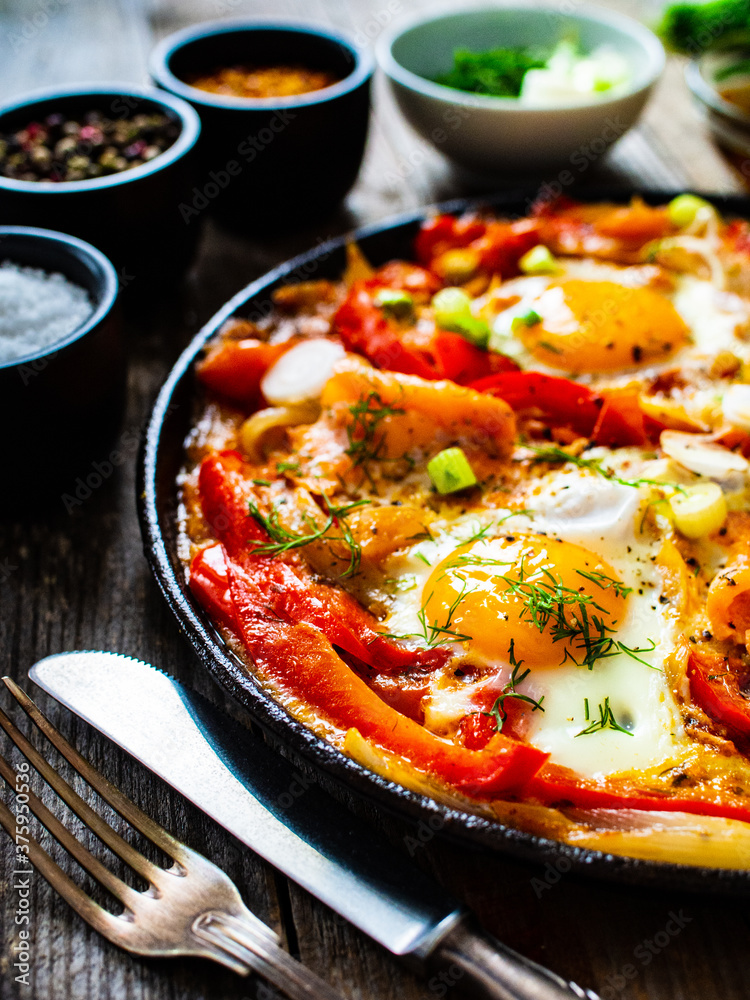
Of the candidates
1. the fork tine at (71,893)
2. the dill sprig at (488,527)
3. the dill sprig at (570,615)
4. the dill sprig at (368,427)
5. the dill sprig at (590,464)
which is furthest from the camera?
the dill sprig at (368,427)

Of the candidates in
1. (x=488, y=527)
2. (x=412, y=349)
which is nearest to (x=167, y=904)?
(x=488, y=527)

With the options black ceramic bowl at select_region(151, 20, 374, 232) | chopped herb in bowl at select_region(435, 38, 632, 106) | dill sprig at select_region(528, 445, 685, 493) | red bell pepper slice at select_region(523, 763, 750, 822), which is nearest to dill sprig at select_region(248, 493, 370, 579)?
dill sprig at select_region(528, 445, 685, 493)

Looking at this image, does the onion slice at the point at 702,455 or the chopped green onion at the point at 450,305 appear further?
the chopped green onion at the point at 450,305

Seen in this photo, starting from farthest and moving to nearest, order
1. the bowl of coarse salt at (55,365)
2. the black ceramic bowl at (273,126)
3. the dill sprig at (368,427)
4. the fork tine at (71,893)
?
1. the black ceramic bowl at (273,126)
2. the dill sprig at (368,427)
3. the bowl of coarse salt at (55,365)
4. the fork tine at (71,893)

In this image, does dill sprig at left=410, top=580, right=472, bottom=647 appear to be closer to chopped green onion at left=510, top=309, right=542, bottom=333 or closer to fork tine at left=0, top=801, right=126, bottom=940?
fork tine at left=0, top=801, right=126, bottom=940

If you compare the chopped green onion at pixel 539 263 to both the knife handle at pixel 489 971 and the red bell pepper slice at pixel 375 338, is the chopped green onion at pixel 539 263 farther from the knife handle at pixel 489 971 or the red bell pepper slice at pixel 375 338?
the knife handle at pixel 489 971

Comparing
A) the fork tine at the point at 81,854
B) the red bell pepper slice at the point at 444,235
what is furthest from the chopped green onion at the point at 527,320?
the fork tine at the point at 81,854

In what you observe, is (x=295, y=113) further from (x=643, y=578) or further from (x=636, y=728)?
(x=636, y=728)
